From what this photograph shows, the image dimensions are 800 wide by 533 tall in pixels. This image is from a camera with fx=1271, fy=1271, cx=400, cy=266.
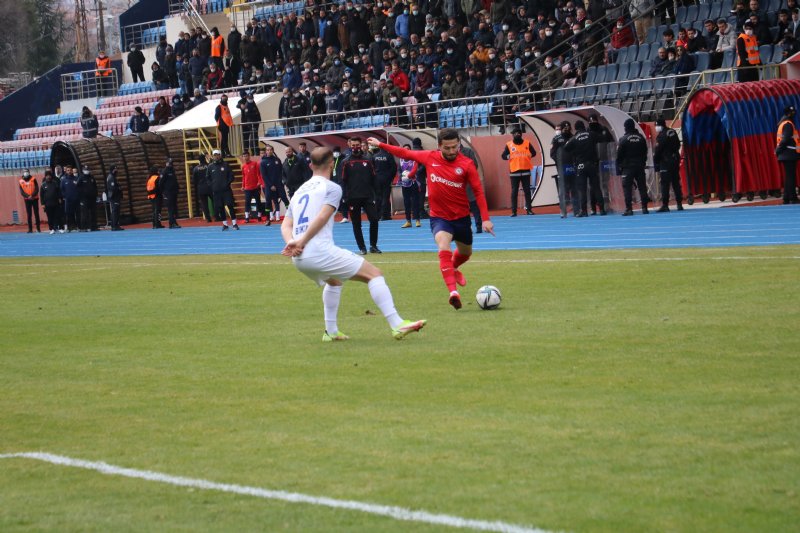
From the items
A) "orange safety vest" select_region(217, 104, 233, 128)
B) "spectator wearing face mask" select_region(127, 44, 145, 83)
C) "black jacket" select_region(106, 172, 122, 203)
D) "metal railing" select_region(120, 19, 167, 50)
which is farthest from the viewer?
"metal railing" select_region(120, 19, 167, 50)

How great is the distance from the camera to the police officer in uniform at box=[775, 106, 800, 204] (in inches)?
1043

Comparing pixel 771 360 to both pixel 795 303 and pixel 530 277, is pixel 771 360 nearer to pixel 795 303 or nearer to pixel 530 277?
pixel 795 303

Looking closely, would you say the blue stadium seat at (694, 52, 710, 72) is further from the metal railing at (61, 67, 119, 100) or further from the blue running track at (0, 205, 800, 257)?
the metal railing at (61, 67, 119, 100)

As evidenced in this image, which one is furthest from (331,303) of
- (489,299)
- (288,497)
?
(288,497)

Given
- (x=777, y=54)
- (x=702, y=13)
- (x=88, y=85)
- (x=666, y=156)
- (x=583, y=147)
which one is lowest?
(x=666, y=156)

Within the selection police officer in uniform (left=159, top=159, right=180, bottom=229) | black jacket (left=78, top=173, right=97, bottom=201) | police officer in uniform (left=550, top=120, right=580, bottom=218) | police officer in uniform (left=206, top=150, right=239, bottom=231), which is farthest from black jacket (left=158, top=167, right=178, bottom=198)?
police officer in uniform (left=550, top=120, right=580, bottom=218)

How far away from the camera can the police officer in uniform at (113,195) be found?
40.8 m

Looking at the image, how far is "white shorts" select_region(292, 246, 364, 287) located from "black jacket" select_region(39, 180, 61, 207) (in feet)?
108

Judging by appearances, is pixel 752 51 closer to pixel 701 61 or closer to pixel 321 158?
pixel 701 61

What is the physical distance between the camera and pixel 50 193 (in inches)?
1649

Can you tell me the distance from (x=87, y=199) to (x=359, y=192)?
2183 centimetres

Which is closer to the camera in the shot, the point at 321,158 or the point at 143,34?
the point at 321,158

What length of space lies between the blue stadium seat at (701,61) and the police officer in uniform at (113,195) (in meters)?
19.2

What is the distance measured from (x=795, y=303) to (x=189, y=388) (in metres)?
5.80
